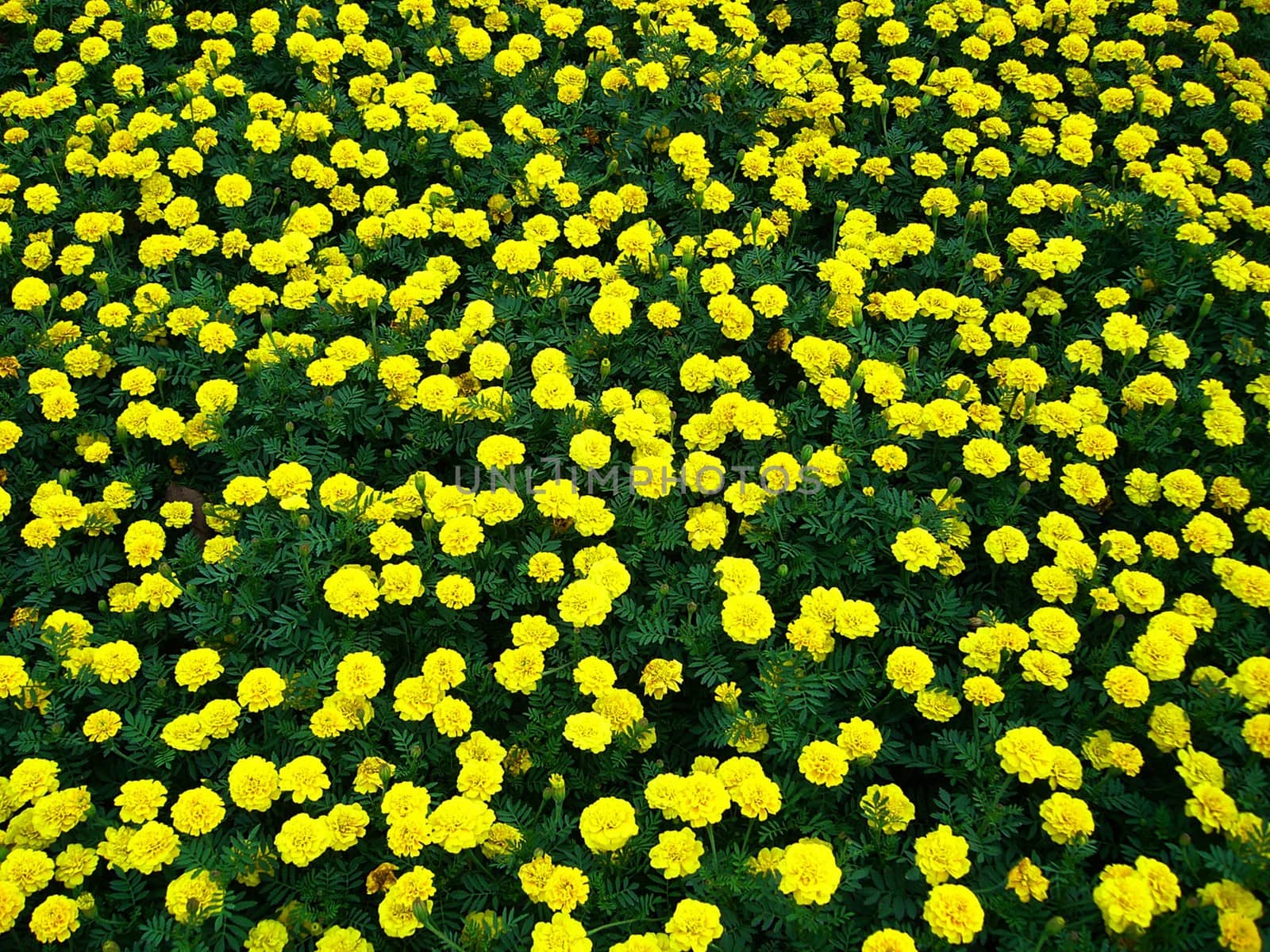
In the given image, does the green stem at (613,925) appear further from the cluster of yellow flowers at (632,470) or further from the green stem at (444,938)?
the green stem at (444,938)

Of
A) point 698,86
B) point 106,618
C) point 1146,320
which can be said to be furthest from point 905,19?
point 106,618

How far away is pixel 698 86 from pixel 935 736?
2.91m

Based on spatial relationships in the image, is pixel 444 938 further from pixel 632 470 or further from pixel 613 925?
pixel 632 470

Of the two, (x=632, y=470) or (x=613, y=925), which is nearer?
(x=613, y=925)

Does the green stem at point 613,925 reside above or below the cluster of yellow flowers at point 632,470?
below

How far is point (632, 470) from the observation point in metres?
3.07

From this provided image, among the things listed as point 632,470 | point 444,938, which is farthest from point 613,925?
point 632,470

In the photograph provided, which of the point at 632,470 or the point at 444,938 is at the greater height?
the point at 632,470

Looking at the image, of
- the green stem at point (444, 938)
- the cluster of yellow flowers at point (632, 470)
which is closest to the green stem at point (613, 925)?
the cluster of yellow flowers at point (632, 470)

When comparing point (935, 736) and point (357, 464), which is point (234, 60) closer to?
point (357, 464)

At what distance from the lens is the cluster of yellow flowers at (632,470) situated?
244 centimetres

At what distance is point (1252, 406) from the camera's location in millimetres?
3438

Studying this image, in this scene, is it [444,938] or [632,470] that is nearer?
[444,938]

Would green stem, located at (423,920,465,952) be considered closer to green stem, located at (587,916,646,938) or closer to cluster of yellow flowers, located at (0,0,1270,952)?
cluster of yellow flowers, located at (0,0,1270,952)
